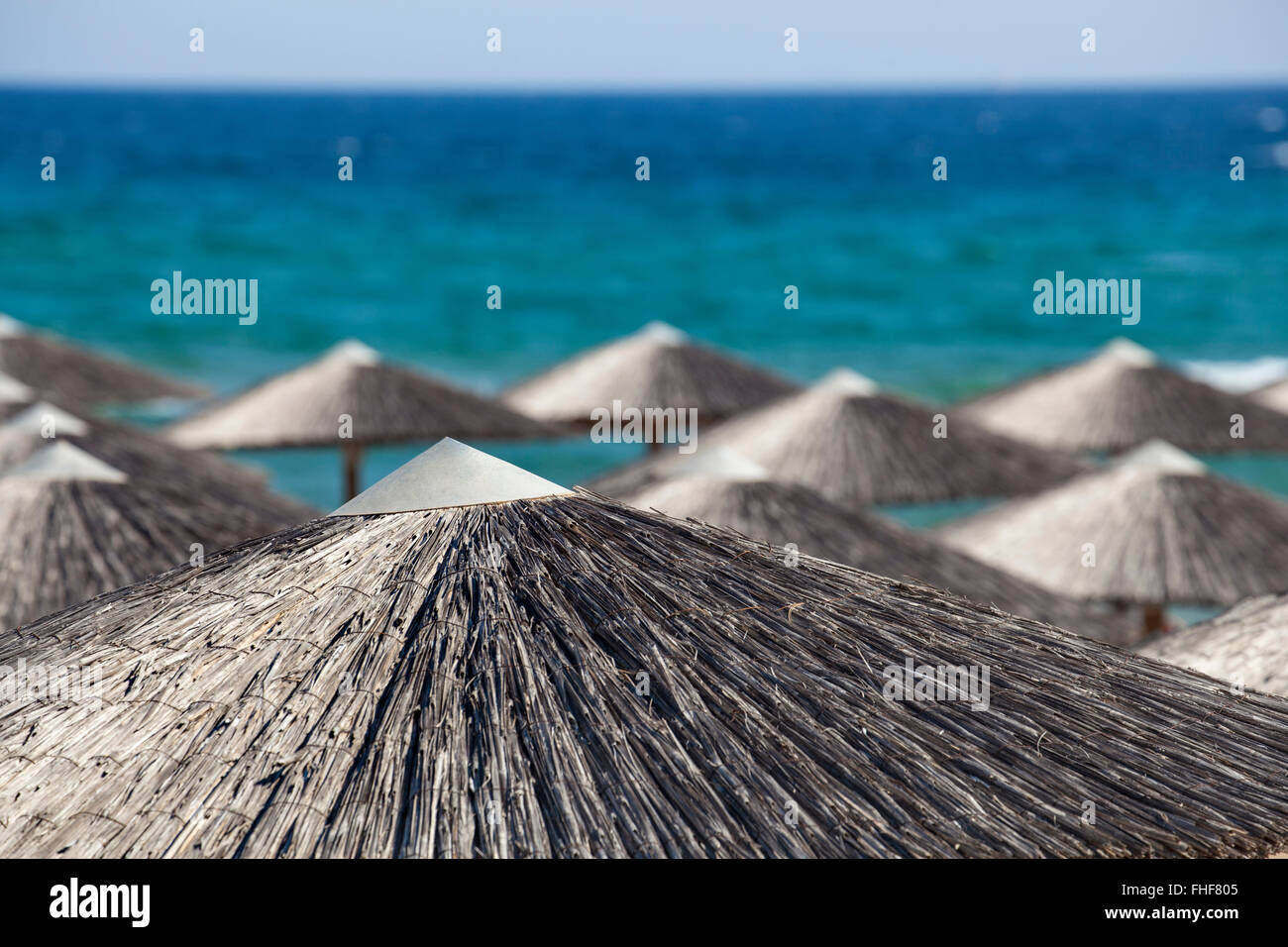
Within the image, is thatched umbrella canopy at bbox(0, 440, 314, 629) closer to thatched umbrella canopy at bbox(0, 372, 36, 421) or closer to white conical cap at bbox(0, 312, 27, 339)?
thatched umbrella canopy at bbox(0, 372, 36, 421)

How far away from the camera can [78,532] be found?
21.2 ft

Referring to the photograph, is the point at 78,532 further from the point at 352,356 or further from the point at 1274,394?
the point at 1274,394

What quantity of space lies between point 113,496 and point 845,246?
1480 inches

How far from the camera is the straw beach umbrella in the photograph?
292 inches

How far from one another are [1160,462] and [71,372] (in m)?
10.1

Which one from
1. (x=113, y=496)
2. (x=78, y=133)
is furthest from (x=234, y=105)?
(x=113, y=496)

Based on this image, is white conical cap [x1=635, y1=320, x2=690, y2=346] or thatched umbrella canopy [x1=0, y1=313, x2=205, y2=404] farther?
white conical cap [x1=635, y1=320, x2=690, y2=346]

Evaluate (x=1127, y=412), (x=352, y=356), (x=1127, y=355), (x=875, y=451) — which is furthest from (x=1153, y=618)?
(x=352, y=356)

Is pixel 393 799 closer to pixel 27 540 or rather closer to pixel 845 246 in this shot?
pixel 27 540

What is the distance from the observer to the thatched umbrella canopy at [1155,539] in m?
9.35

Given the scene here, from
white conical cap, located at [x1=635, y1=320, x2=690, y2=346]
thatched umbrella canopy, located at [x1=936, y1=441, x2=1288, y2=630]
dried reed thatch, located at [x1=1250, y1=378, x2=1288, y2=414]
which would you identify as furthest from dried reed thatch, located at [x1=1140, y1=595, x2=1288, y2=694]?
dried reed thatch, located at [x1=1250, y1=378, x2=1288, y2=414]

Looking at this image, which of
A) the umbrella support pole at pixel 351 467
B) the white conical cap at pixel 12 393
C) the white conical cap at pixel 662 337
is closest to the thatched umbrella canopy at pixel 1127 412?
the white conical cap at pixel 662 337

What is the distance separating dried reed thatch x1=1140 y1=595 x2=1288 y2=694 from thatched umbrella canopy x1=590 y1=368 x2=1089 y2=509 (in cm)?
604
